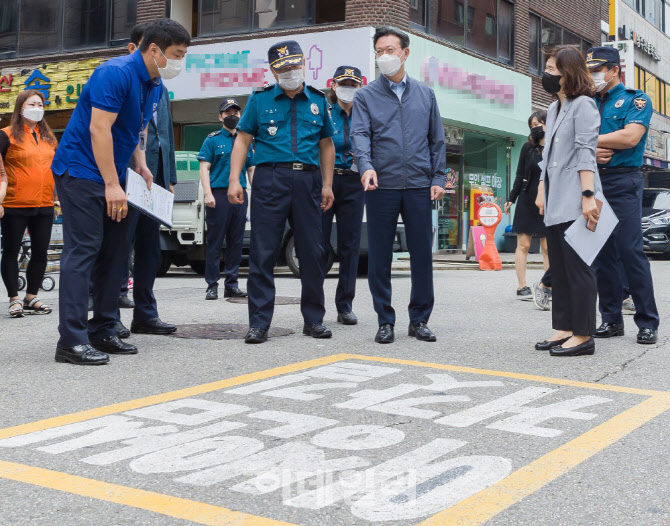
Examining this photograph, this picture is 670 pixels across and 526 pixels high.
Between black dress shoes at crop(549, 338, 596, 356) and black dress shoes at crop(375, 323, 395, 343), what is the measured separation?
1.06m

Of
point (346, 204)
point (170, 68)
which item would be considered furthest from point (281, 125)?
point (346, 204)

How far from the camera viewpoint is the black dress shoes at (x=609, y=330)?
630 centimetres

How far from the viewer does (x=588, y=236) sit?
5469 mm

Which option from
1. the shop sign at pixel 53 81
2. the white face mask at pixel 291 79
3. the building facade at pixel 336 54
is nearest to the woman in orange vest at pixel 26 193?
the white face mask at pixel 291 79

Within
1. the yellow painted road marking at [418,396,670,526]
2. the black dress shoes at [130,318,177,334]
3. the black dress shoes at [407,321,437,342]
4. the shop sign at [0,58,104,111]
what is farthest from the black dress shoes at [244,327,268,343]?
the shop sign at [0,58,104,111]

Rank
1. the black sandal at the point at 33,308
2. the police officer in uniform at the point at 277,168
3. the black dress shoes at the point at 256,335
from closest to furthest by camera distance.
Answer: the black dress shoes at the point at 256,335, the police officer in uniform at the point at 277,168, the black sandal at the point at 33,308

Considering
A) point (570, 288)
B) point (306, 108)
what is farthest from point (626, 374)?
point (306, 108)

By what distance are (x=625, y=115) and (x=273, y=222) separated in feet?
8.26

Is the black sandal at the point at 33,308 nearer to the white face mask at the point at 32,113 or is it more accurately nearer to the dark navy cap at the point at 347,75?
the white face mask at the point at 32,113

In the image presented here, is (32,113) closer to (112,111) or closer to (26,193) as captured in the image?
(26,193)

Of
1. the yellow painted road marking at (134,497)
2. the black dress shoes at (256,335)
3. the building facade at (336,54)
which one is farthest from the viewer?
the building facade at (336,54)

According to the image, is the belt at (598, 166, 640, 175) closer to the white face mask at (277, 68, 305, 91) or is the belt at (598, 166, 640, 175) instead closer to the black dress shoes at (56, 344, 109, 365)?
the white face mask at (277, 68, 305, 91)

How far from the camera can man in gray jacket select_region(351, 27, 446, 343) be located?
6.07m

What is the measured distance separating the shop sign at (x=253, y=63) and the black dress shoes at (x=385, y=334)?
38.5 ft
